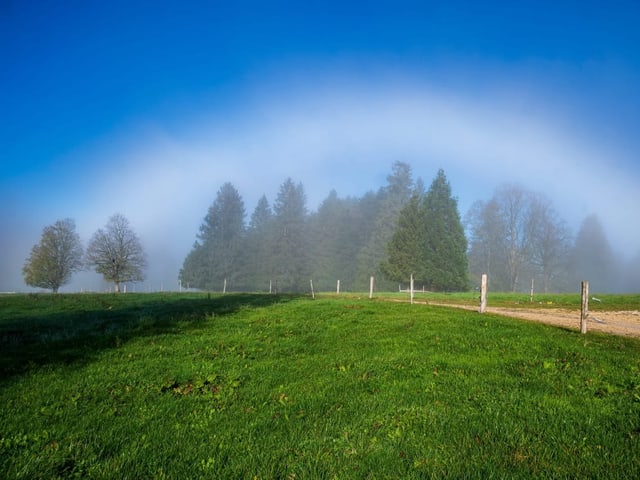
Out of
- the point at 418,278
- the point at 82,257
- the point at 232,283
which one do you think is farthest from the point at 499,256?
the point at 82,257

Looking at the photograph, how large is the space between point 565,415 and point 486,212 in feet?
242

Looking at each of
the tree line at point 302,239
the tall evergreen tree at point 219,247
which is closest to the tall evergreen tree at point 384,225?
the tree line at point 302,239

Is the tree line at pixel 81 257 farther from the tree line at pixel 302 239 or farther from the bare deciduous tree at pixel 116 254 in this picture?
the tree line at pixel 302 239

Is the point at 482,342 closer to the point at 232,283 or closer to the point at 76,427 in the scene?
the point at 76,427

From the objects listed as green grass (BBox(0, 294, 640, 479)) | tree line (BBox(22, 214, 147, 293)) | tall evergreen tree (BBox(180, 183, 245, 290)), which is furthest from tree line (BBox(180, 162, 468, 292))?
green grass (BBox(0, 294, 640, 479))

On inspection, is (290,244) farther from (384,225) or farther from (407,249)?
(407,249)

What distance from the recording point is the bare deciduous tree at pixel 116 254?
5994 centimetres

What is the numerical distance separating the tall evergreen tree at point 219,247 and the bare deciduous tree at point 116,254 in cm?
1788

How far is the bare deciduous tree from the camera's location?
59938 millimetres

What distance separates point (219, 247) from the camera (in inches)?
3285

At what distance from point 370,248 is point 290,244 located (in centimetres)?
1811

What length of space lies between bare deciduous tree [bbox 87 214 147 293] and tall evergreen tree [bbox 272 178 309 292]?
27.4 metres

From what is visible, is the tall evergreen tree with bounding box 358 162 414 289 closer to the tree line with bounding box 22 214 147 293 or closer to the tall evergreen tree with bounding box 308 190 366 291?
the tall evergreen tree with bounding box 308 190 366 291

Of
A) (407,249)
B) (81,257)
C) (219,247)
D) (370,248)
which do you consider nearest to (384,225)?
(370,248)
